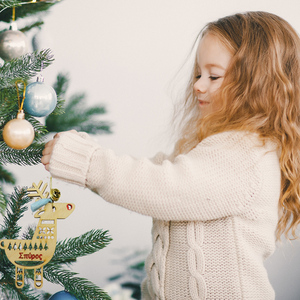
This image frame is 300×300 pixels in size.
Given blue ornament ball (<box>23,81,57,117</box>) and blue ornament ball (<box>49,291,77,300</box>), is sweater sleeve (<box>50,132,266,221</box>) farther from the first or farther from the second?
blue ornament ball (<box>49,291,77,300</box>)

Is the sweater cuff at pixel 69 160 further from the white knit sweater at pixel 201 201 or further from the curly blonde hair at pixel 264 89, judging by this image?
the curly blonde hair at pixel 264 89

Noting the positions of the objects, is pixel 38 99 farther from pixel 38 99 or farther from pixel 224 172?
pixel 224 172

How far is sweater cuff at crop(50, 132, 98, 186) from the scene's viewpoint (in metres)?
0.59

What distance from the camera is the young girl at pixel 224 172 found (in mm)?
597

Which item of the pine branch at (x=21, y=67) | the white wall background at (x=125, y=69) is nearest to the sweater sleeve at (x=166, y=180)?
the pine branch at (x=21, y=67)

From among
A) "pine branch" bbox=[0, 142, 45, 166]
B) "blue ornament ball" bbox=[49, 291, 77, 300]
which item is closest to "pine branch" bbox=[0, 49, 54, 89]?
"pine branch" bbox=[0, 142, 45, 166]

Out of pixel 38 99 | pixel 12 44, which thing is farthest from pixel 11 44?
pixel 38 99

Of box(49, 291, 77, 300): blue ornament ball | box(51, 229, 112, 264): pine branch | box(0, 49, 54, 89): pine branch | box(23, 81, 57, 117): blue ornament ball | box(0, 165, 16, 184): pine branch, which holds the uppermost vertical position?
box(0, 49, 54, 89): pine branch

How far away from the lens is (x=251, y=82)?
2.30 ft

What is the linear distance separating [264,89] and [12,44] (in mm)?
438

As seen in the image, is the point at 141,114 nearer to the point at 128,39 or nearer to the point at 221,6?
the point at 128,39

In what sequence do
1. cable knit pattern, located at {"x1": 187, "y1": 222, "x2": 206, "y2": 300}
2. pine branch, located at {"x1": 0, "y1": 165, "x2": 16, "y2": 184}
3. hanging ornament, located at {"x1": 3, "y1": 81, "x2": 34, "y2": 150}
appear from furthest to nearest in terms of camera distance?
pine branch, located at {"x1": 0, "y1": 165, "x2": 16, "y2": 184}
cable knit pattern, located at {"x1": 187, "y1": 222, "x2": 206, "y2": 300}
hanging ornament, located at {"x1": 3, "y1": 81, "x2": 34, "y2": 150}

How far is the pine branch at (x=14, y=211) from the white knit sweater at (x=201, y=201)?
0.24ft

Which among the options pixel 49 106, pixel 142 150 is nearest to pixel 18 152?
pixel 49 106
